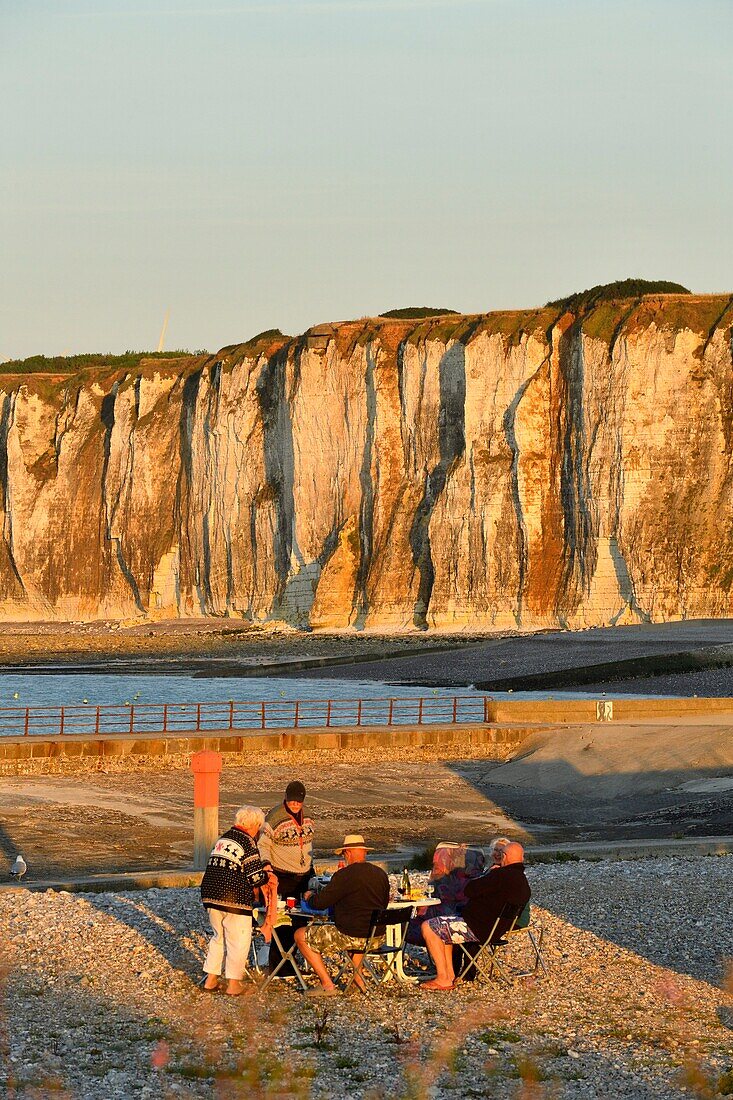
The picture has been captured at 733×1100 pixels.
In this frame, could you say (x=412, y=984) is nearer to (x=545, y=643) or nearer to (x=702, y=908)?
(x=702, y=908)

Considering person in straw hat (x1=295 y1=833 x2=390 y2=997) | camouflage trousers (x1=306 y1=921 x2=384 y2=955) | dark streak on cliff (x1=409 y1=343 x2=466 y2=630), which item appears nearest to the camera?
person in straw hat (x1=295 y1=833 x2=390 y2=997)

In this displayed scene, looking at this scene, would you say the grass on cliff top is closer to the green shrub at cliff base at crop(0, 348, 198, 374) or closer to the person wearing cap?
the green shrub at cliff base at crop(0, 348, 198, 374)

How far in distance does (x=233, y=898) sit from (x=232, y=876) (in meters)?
0.14

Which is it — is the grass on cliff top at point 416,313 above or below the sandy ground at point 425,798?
above

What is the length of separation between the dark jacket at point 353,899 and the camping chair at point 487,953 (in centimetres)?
66

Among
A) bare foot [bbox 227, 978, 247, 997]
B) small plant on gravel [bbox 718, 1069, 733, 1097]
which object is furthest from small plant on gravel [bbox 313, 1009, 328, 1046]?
small plant on gravel [bbox 718, 1069, 733, 1097]

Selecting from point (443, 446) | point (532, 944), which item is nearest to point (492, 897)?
point (532, 944)

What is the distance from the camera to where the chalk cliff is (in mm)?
74125

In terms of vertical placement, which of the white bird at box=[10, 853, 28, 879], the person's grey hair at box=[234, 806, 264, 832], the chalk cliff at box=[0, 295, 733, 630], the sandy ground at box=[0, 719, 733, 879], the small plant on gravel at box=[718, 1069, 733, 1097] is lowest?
the sandy ground at box=[0, 719, 733, 879]

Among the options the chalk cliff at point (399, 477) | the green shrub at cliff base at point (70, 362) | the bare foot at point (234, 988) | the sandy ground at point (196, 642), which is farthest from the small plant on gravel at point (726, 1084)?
the green shrub at cliff base at point (70, 362)

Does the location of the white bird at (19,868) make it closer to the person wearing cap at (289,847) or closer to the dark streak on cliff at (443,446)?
the person wearing cap at (289,847)

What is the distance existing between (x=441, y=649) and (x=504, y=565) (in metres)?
13.6

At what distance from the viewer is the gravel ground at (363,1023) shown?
8.24 m

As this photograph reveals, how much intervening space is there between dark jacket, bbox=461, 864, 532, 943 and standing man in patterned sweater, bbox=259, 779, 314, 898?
1.18 meters
